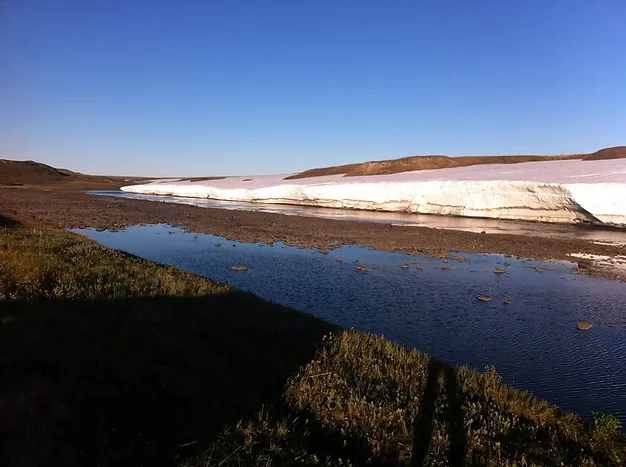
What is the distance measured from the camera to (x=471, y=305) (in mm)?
11969

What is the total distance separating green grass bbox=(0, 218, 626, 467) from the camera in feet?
11.8

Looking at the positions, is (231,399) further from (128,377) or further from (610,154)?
(610,154)

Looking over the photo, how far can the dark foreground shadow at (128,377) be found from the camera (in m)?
3.43

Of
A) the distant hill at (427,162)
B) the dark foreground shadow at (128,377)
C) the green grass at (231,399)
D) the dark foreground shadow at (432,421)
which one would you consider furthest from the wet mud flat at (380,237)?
the distant hill at (427,162)

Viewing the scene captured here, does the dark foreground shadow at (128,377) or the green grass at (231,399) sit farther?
the green grass at (231,399)

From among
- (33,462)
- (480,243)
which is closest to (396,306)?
(33,462)

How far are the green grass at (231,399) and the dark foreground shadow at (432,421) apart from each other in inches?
0.8

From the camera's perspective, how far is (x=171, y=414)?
4059 mm

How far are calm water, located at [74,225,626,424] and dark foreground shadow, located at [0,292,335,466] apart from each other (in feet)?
12.4

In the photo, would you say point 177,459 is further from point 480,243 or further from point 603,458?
point 480,243

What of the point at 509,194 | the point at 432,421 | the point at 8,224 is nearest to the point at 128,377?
the point at 432,421

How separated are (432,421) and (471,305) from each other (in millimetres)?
7778

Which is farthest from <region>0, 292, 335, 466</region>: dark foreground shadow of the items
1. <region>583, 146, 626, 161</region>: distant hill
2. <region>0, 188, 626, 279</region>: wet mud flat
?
<region>583, 146, 626, 161</region>: distant hill

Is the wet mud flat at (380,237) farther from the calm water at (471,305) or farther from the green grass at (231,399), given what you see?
the green grass at (231,399)
